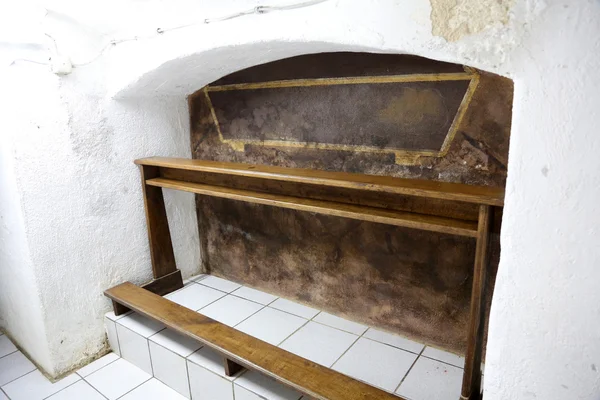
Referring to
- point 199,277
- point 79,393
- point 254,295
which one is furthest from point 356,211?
point 79,393

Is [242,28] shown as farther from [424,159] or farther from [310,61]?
[424,159]

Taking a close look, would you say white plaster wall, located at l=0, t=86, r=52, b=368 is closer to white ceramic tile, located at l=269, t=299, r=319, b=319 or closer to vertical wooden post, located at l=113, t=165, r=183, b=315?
vertical wooden post, located at l=113, t=165, r=183, b=315

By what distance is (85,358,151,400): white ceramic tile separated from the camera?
7.07 ft

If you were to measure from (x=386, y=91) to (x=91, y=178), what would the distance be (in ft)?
5.91

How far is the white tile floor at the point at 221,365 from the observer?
1833mm

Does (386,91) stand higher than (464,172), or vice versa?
(386,91)

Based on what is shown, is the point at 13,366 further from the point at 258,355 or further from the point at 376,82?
the point at 376,82

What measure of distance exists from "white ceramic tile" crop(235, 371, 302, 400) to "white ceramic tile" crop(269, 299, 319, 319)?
0.59m

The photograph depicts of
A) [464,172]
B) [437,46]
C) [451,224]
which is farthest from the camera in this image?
[464,172]

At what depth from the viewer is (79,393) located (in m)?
2.14

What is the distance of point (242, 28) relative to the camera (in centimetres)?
165

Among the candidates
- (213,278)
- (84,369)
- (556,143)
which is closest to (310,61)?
(556,143)

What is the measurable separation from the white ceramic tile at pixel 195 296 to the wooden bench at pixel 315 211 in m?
0.19

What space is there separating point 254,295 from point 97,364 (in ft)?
3.48
